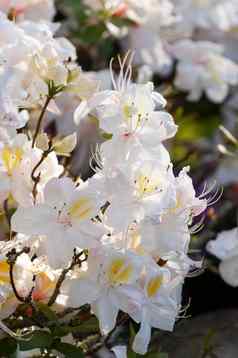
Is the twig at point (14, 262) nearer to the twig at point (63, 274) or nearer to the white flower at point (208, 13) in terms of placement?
the twig at point (63, 274)

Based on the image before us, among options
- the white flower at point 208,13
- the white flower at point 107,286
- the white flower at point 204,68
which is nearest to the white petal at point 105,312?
the white flower at point 107,286

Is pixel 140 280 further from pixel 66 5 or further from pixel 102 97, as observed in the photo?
pixel 66 5

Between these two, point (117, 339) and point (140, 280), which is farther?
point (117, 339)

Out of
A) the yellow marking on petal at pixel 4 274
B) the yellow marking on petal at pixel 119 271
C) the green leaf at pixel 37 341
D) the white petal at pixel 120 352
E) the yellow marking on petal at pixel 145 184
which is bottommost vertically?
the white petal at pixel 120 352

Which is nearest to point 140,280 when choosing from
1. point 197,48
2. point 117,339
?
point 117,339

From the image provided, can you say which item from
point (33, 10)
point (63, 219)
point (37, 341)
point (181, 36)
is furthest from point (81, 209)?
point (181, 36)

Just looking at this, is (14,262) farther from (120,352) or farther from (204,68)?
(204,68)
